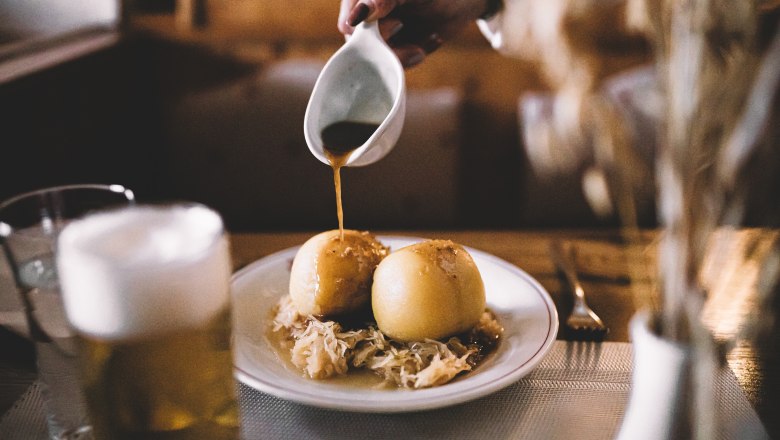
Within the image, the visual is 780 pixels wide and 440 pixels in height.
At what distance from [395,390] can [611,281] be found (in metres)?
0.51

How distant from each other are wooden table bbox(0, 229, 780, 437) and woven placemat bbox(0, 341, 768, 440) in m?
0.03

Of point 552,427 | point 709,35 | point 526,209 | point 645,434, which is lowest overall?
point 526,209

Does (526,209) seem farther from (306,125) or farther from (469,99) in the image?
(306,125)

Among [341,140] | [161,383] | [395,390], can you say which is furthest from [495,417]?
[341,140]

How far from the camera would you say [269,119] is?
2195 millimetres

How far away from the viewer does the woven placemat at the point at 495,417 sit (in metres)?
0.74

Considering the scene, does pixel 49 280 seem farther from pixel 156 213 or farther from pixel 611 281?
pixel 611 281

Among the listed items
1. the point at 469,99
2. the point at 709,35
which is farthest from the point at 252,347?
the point at 469,99

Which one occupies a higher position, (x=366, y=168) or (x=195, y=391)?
(x=195, y=391)

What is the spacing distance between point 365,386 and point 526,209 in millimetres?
1521

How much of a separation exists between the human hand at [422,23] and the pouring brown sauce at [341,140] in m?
0.28

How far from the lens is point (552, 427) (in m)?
0.76

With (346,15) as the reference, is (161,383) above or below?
below

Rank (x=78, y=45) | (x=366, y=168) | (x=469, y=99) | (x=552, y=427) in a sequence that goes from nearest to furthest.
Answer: (x=552, y=427) → (x=78, y=45) → (x=366, y=168) → (x=469, y=99)
